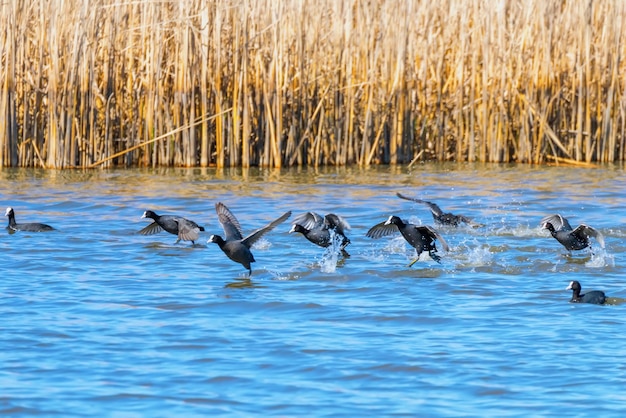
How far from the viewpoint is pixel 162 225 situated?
1045 centimetres

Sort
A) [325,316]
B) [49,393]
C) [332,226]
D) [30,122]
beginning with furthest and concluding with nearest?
[30,122], [332,226], [325,316], [49,393]

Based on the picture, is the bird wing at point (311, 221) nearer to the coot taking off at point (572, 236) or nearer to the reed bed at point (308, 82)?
the coot taking off at point (572, 236)

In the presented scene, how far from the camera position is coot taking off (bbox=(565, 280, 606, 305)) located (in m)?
7.45

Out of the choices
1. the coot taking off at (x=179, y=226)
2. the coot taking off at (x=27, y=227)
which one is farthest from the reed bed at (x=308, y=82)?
the coot taking off at (x=179, y=226)

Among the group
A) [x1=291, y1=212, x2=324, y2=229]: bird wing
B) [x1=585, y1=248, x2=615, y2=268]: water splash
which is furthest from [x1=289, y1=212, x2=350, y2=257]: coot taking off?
[x1=585, y1=248, x2=615, y2=268]: water splash

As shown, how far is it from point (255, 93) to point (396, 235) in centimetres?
517

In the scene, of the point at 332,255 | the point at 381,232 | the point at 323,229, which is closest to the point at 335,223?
the point at 323,229

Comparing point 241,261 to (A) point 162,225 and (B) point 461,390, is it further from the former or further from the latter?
(B) point 461,390

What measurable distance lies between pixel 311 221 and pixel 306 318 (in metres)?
2.73

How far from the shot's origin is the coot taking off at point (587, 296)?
745 centimetres

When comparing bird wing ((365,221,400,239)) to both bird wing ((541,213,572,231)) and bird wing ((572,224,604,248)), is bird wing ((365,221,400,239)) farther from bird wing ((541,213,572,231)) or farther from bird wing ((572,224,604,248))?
bird wing ((572,224,604,248))

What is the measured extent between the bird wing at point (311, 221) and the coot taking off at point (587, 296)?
2.69 m

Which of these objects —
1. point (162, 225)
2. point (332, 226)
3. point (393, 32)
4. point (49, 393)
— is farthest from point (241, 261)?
point (393, 32)

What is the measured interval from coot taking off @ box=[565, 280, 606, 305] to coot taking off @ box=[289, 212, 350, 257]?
2.49 m
